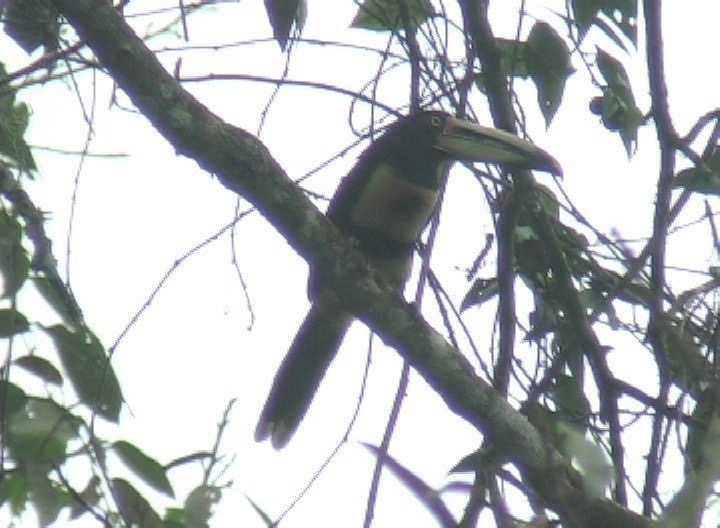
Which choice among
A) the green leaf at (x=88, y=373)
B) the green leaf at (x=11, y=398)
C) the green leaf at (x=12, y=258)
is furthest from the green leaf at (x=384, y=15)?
the green leaf at (x=11, y=398)

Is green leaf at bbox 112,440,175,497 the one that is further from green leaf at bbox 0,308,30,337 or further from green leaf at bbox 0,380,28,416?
green leaf at bbox 0,308,30,337

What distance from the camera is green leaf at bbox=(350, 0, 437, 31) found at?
3135mm

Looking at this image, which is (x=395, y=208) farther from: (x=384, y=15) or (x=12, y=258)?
(x=12, y=258)

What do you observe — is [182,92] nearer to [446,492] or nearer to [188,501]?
[188,501]

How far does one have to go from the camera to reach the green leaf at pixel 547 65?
2.91m

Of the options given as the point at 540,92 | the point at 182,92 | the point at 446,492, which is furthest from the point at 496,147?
the point at 446,492

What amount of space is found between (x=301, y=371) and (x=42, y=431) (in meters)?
2.11

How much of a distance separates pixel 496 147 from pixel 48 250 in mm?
1296

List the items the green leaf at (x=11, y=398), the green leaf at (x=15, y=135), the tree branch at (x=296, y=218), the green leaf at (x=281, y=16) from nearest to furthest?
the green leaf at (x=11, y=398), the tree branch at (x=296, y=218), the green leaf at (x=281, y=16), the green leaf at (x=15, y=135)

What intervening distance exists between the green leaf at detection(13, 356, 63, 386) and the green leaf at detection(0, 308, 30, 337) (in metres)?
0.05

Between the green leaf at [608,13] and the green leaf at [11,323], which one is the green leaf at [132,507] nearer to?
the green leaf at [11,323]

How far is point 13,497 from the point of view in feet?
6.61

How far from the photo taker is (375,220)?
384cm

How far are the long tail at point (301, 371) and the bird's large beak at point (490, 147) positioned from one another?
2.30ft
